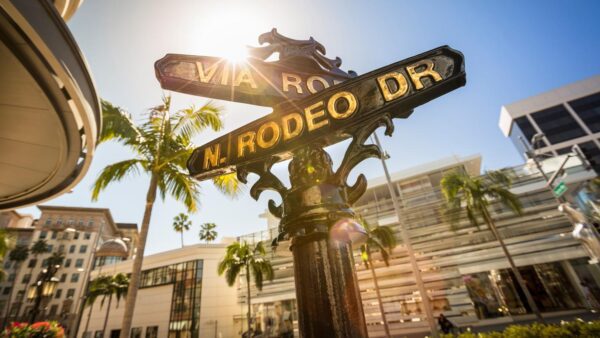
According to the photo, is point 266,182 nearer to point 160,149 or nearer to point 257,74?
point 257,74

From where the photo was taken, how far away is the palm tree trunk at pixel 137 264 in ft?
23.3

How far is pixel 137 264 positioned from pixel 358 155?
8.67m

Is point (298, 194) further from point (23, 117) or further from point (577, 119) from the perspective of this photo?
point (577, 119)

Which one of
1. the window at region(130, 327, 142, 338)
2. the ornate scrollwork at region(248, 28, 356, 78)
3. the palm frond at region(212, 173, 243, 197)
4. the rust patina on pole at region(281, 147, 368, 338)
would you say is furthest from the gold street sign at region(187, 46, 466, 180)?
the window at region(130, 327, 142, 338)

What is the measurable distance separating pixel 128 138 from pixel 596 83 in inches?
3050

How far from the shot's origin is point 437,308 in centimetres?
1838

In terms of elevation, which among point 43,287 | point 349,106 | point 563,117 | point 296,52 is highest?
point 563,117

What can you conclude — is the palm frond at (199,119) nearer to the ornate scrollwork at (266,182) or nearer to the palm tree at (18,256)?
the ornate scrollwork at (266,182)

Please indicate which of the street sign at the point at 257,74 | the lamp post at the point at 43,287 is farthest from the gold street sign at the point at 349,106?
the lamp post at the point at 43,287

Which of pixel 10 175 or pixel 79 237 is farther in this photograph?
pixel 79 237

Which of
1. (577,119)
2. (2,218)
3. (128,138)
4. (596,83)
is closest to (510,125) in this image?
(577,119)

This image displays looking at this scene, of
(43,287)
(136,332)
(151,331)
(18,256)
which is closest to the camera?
(43,287)

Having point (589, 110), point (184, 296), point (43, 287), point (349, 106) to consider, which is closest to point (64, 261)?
point (184, 296)

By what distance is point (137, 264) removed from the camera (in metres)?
7.77
